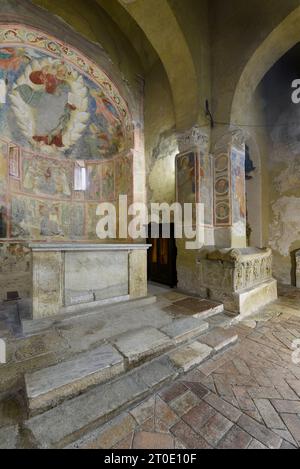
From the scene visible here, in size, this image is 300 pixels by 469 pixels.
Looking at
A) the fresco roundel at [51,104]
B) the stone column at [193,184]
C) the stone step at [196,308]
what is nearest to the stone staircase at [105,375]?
the stone step at [196,308]

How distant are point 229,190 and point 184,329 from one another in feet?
11.0

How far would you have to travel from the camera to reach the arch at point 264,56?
4164mm

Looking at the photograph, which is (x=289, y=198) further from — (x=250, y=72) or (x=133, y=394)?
(x=133, y=394)

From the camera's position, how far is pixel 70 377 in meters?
1.87

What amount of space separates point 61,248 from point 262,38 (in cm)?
595

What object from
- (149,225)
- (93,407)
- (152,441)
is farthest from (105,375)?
(149,225)

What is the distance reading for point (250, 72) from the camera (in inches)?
187

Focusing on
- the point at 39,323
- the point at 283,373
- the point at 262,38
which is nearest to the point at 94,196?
the point at 39,323

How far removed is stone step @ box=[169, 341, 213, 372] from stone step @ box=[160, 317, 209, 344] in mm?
132

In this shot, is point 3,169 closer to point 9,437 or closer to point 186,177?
point 186,177

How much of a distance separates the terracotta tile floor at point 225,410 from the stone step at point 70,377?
A: 414mm
